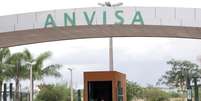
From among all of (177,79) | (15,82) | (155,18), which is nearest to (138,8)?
(155,18)

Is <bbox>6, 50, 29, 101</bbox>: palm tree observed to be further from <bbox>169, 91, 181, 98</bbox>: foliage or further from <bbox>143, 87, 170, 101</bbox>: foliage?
<bbox>169, 91, 181, 98</bbox>: foliage

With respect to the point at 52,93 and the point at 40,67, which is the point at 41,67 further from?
the point at 52,93

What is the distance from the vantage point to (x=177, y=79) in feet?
160

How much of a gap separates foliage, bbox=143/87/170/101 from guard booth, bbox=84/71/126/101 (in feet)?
87.2

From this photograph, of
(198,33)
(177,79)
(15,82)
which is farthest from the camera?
(177,79)

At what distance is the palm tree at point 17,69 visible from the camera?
134 feet

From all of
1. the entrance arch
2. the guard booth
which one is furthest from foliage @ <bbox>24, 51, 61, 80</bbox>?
the entrance arch

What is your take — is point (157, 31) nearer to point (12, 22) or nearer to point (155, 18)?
point (155, 18)

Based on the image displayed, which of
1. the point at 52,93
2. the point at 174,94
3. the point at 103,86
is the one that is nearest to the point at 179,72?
the point at 174,94

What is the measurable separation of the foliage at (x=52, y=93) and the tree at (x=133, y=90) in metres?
6.08

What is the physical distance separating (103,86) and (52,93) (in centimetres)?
3062

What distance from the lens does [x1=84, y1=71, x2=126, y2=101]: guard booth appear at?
2112cm

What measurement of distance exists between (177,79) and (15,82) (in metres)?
15.0

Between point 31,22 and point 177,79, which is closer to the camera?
point 31,22
